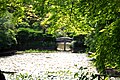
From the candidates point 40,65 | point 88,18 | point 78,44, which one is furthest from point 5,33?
point 88,18

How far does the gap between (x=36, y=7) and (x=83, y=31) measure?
1.56 m

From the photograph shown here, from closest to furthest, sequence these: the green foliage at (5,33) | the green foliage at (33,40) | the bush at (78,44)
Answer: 1. the green foliage at (5,33)
2. the bush at (78,44)
3. the green foliage at (33,40)

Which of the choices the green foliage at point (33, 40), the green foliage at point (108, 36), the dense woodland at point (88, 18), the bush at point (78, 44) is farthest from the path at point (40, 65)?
the green foliage at point (108, 36)

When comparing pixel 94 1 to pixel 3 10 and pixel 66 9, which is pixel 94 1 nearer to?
pixel 66 9

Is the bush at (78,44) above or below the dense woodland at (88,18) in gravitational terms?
below

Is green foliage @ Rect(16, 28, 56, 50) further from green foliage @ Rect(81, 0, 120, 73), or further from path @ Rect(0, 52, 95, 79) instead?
green foliage @ Rect(81, 0, 120, 73)

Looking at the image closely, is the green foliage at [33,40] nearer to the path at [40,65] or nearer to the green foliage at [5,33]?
the green foliage at [5,33]

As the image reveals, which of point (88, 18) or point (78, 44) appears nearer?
point (88, 18)

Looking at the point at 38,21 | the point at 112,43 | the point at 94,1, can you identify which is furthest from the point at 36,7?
the point at 38,21

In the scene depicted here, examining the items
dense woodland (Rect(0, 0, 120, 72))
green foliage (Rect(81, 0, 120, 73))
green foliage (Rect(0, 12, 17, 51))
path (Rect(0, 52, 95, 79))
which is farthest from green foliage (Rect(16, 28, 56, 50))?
green foliage (Rect(81, 0, 120, 73))

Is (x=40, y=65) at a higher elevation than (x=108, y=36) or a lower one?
lower

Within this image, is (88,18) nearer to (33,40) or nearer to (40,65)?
(40,65)

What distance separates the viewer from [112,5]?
4.44 m

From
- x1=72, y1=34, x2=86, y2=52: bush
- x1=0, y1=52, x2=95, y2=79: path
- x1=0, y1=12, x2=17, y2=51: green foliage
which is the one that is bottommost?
x1=72, y1=34, x2=86, y2=52: bush
